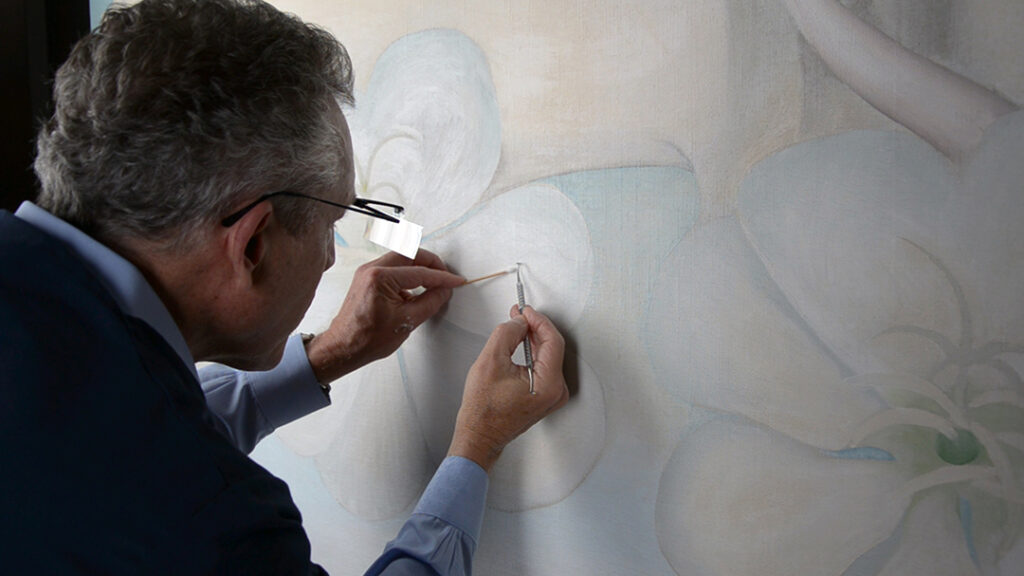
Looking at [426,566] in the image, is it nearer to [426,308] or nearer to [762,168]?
[426,308]

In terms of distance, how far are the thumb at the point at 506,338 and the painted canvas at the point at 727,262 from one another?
0.04 meters

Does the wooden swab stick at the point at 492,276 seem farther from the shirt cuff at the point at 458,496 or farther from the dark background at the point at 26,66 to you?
the dark background at the point at 26,66

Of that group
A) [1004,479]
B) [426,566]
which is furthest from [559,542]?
[1004,479]

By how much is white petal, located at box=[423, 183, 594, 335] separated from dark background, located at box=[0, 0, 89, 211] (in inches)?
38.1

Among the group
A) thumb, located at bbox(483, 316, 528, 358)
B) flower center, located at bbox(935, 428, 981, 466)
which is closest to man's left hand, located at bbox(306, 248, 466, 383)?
thumb, located at bbox(483, 316, 528, 358)

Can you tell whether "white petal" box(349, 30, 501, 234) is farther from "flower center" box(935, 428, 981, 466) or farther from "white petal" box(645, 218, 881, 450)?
"flower center" box(935, 428, 981, 466)

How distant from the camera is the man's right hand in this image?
91cm

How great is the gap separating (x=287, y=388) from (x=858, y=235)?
31.6 inches

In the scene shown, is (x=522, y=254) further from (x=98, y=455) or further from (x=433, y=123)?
(x=98, y=455)

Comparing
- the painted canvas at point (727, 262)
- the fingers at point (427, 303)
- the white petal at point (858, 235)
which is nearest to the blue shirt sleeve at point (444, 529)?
the painted canvas at point (727, 262)

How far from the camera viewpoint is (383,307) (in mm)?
1065

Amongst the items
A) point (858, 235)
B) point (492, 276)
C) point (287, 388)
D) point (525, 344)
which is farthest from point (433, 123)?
point (858, 235)

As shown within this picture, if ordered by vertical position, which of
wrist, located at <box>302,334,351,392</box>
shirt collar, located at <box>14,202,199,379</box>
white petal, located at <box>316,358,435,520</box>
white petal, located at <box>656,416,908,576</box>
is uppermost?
shirt collar, located at <box>14,202,199,379</box>

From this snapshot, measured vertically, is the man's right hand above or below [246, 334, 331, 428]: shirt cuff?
above
